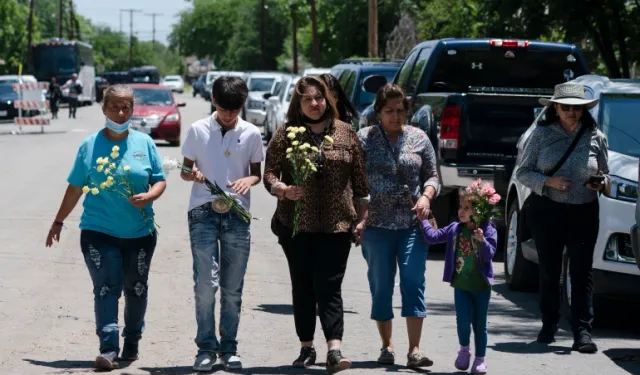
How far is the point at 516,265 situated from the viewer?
11531 mm

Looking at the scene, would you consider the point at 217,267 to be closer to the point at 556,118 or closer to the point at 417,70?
the point at 556,118

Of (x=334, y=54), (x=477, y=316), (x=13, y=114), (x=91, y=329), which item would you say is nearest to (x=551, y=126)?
(x=477, y=316)

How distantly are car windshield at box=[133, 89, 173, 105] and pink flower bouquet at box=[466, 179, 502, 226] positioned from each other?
1031 inches

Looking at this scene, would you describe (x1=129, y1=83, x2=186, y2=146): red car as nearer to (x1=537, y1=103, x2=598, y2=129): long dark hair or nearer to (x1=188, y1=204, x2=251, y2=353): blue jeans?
(x1=537, y1=103, x2=598, y2=129): long dark hair

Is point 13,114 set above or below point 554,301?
below

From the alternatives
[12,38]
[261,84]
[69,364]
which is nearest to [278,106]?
[261,84]

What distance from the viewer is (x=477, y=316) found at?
791 centimetres

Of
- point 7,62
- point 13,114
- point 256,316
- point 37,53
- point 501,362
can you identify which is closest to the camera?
point 501,362

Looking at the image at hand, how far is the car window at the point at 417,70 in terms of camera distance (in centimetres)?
1489

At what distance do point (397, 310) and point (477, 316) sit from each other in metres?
2.66

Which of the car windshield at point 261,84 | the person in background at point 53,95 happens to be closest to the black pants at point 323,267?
the car windshield at point 261,84

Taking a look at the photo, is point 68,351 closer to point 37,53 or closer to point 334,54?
point 334,54

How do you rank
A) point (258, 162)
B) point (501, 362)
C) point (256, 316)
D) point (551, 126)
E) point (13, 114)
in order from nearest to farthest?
point (258, 162)
point (501, 362)
point (551, 126)
point (256, 316)
point (13, 114)

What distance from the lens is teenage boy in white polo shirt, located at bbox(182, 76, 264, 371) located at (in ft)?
25.1
